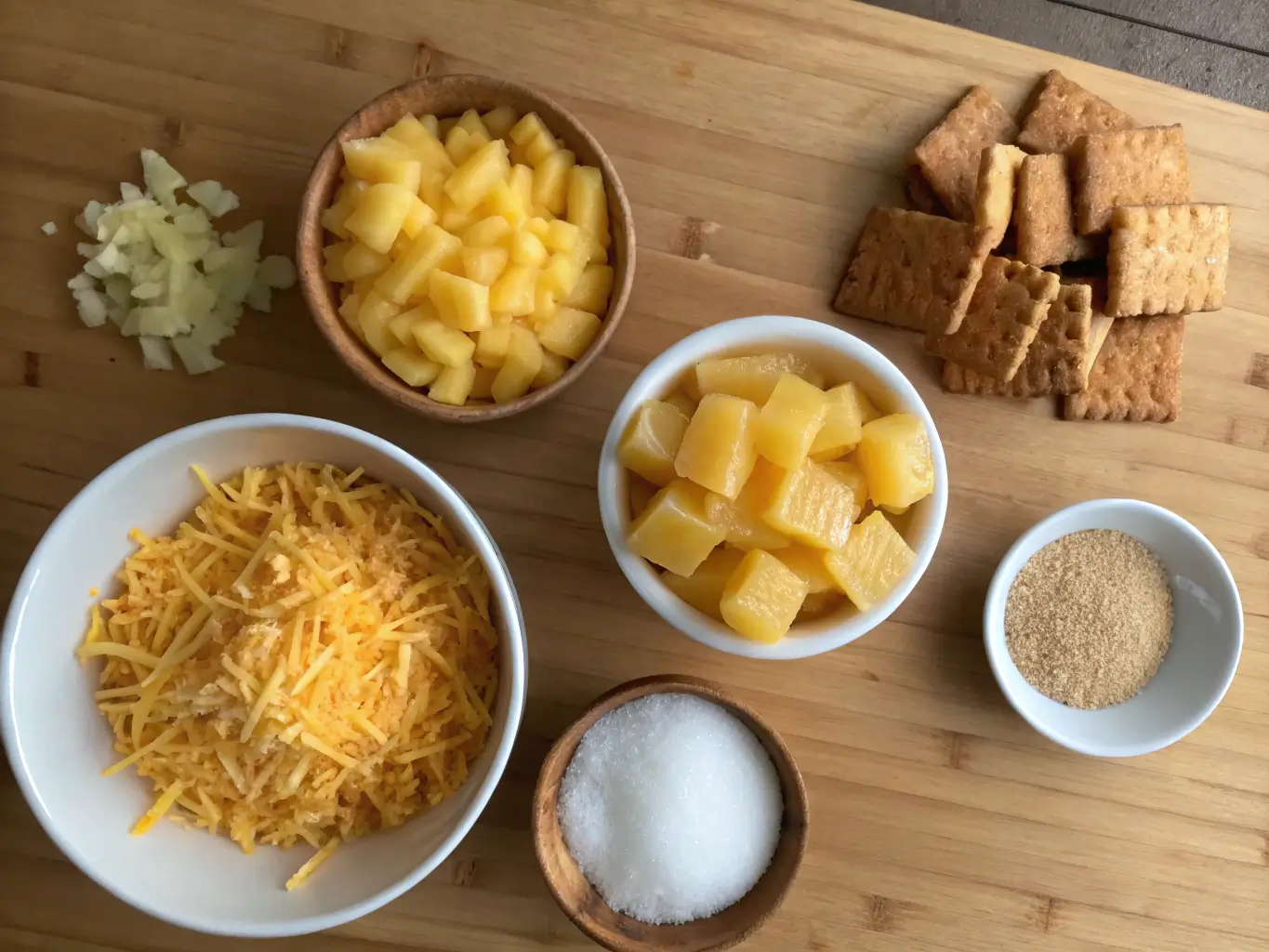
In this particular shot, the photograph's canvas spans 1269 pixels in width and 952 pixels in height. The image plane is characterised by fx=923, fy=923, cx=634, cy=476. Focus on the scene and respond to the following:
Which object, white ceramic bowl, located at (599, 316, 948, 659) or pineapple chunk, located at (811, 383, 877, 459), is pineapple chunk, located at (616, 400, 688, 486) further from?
pineapple chunk, located at (811, 383, 877, 459)

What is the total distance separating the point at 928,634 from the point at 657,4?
1216 mm

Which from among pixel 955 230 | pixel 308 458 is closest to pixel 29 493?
pixel 308 458

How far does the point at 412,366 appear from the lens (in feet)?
4.60

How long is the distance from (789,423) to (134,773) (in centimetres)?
107

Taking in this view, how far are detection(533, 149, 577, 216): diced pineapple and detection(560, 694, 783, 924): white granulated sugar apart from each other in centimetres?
81

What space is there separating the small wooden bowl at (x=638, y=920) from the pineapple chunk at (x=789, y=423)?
0.41 metres

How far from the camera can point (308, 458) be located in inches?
54.3

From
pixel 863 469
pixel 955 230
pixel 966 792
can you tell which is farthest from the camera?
pixel 966 792

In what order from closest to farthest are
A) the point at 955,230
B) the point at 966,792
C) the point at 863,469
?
the point at 863,469, the point at 955,230, the point at 966,792

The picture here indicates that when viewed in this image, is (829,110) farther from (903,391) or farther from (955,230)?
(903,391)

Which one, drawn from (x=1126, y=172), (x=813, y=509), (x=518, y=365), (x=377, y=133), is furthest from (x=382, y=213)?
(x=1126, y=172)

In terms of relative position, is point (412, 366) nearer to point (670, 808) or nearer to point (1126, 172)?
point (670, 808)

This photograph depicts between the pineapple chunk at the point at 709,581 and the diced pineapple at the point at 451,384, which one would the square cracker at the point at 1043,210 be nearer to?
the pineapple chunk at the point at 709,581

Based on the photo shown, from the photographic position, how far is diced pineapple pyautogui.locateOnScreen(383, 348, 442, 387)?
140 centimetres
